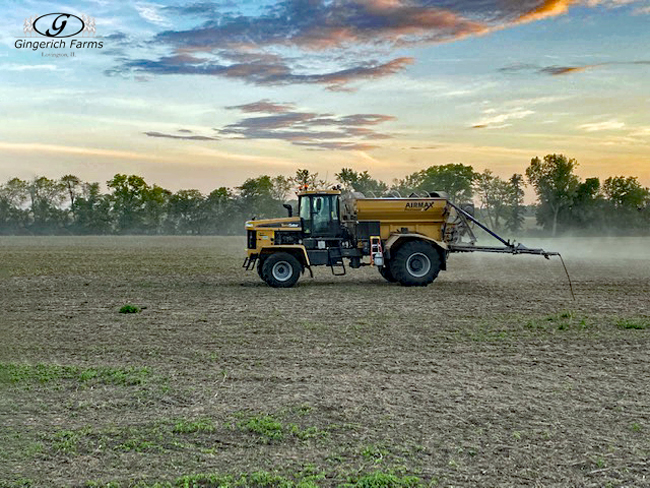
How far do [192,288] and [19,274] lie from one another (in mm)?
9020

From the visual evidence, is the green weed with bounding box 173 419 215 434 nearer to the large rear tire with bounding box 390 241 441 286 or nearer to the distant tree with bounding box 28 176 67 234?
the large rear tire with bounding box 390 241 441 286

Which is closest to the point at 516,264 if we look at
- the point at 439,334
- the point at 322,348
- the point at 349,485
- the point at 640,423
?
the point at 439,334

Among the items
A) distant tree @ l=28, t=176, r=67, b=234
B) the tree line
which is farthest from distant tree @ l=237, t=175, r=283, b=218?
distant tree @ l=28, t=176, r=67, b=234

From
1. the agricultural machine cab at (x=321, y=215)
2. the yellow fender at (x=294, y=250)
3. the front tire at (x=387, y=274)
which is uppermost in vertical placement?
the agricultural machine cab at (x=321, y=215)

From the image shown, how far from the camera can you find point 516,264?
32344 mm

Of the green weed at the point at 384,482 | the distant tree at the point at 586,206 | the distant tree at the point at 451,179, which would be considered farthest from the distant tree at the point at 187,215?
the green weed at the point at 384,482

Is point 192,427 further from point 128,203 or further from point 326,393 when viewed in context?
point 128,203

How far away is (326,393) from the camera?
846 cm

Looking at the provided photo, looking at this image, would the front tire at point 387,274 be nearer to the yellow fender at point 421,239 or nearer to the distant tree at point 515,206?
the yellow fender at point 421,239

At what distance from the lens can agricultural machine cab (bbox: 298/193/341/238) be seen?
822 inches

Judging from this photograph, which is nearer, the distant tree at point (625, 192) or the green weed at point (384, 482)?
the green weed at point (384, 482)

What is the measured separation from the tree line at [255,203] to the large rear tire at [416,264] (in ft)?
167

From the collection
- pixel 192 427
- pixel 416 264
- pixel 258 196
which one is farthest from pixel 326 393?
pixel 258 196

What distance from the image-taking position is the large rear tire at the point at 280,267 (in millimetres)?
20500
